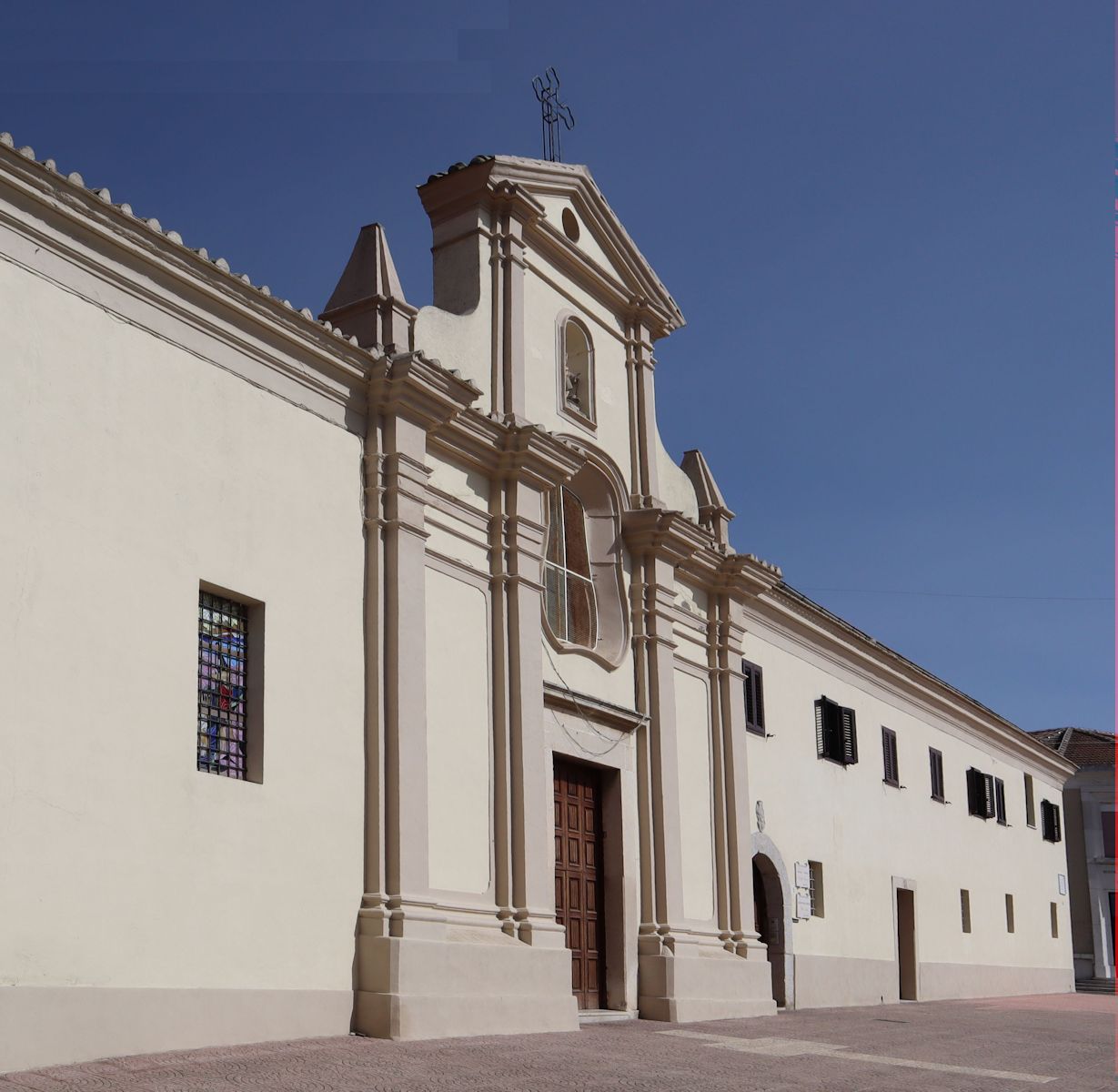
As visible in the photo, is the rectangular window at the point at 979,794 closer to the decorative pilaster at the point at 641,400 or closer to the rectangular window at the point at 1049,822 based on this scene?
the rectangular window at the point at 1049,822

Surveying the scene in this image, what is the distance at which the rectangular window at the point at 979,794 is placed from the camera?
1201 inches

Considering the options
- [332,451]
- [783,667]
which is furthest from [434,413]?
[783,667]

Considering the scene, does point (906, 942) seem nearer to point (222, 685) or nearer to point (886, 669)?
point (886, 669)

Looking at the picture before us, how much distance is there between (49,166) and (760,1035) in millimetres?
10546

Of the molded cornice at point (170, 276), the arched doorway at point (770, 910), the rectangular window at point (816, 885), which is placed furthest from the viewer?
the rectangular window at point (816, 885)

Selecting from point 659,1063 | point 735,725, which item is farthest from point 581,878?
point 659,1063

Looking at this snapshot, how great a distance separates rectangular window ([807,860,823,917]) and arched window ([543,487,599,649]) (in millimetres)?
7040

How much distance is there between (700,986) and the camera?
54.9 feet

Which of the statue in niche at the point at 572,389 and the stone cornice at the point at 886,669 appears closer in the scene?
the statue in niche at the point at 572,389

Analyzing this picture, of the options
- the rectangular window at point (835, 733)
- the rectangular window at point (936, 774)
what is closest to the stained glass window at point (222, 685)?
the rectangular window at point (835, 733)

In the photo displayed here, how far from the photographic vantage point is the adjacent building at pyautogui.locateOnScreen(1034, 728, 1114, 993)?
4112 centimetres

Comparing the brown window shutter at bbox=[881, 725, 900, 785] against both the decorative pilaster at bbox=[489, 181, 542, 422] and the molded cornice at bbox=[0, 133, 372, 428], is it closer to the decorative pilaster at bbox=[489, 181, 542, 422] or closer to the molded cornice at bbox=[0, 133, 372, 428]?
the decorative pilaster at bbox=[489, 181, 542, 422]

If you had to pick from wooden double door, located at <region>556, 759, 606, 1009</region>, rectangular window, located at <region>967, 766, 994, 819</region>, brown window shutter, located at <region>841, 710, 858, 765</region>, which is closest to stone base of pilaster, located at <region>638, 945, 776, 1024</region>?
wooden double door, located at <region>556, 759, 606, 1009</region>

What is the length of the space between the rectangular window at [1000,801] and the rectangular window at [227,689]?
24.2 meters
